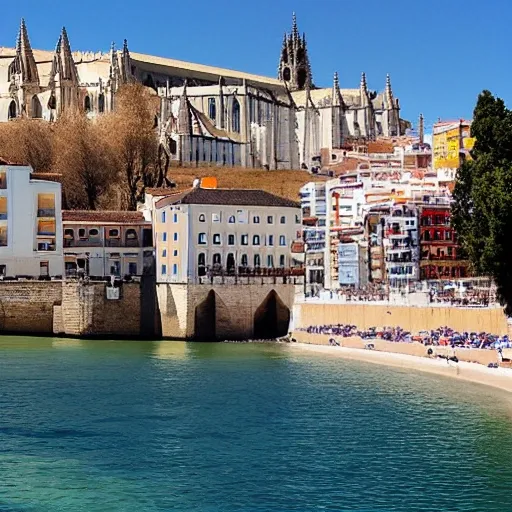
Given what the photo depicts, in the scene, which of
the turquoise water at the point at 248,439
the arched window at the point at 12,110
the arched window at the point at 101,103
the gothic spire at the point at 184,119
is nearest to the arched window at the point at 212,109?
the gothic spire at the point at 184,119

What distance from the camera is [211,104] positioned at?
120m

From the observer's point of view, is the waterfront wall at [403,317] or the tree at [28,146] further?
the tree at [28,146]

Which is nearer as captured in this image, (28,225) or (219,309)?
(219,309)

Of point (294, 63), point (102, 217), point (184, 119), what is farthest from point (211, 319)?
point (294, 63)

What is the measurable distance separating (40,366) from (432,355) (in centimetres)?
1593

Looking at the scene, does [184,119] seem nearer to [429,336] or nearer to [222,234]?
[222,234]

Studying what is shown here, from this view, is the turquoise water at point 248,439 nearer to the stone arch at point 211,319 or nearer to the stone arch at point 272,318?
the stone arch at point 211,319

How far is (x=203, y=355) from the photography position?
169 feet

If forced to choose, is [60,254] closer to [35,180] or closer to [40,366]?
[35,180]

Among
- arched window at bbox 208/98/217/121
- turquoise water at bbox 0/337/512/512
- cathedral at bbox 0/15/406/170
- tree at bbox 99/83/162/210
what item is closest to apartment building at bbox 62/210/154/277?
tree at bbox 99/83/162/210

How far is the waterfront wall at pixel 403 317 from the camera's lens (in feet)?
151

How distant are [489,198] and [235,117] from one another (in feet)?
250

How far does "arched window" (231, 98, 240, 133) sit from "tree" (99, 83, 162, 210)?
30801mm

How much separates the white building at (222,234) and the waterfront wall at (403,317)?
5.47m
